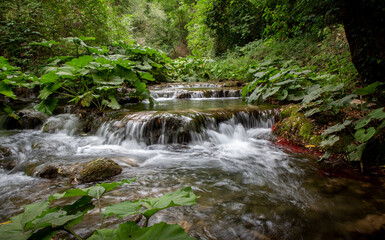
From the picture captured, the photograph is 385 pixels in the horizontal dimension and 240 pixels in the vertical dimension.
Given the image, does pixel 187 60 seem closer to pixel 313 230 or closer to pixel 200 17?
pixel 200 17

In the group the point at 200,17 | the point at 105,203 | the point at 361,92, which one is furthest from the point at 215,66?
the point at 105,203

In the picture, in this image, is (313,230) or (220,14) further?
(220,14)

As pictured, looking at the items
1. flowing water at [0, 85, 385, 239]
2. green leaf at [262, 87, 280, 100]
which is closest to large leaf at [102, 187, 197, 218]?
flowing water at [0, 85, 385, 239]

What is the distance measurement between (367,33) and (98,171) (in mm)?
4038

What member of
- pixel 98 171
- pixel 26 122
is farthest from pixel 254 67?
pixel 26 122

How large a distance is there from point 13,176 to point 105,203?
6.64ft

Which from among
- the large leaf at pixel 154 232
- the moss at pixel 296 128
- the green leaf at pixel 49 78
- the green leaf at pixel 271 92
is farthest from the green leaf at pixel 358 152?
the green leaf at pixel 49 78

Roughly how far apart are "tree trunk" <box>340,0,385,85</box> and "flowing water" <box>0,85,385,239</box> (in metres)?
1.52

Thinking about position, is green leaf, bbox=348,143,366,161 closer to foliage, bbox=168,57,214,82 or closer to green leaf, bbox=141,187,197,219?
green leaf, bbox=141,187,197,219

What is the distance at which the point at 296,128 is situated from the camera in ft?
12.7

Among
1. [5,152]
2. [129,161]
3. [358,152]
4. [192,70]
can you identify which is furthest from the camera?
[192,70]

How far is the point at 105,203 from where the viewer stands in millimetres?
1916

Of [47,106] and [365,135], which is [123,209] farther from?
[47,106]

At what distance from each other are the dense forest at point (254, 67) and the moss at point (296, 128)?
22mm
